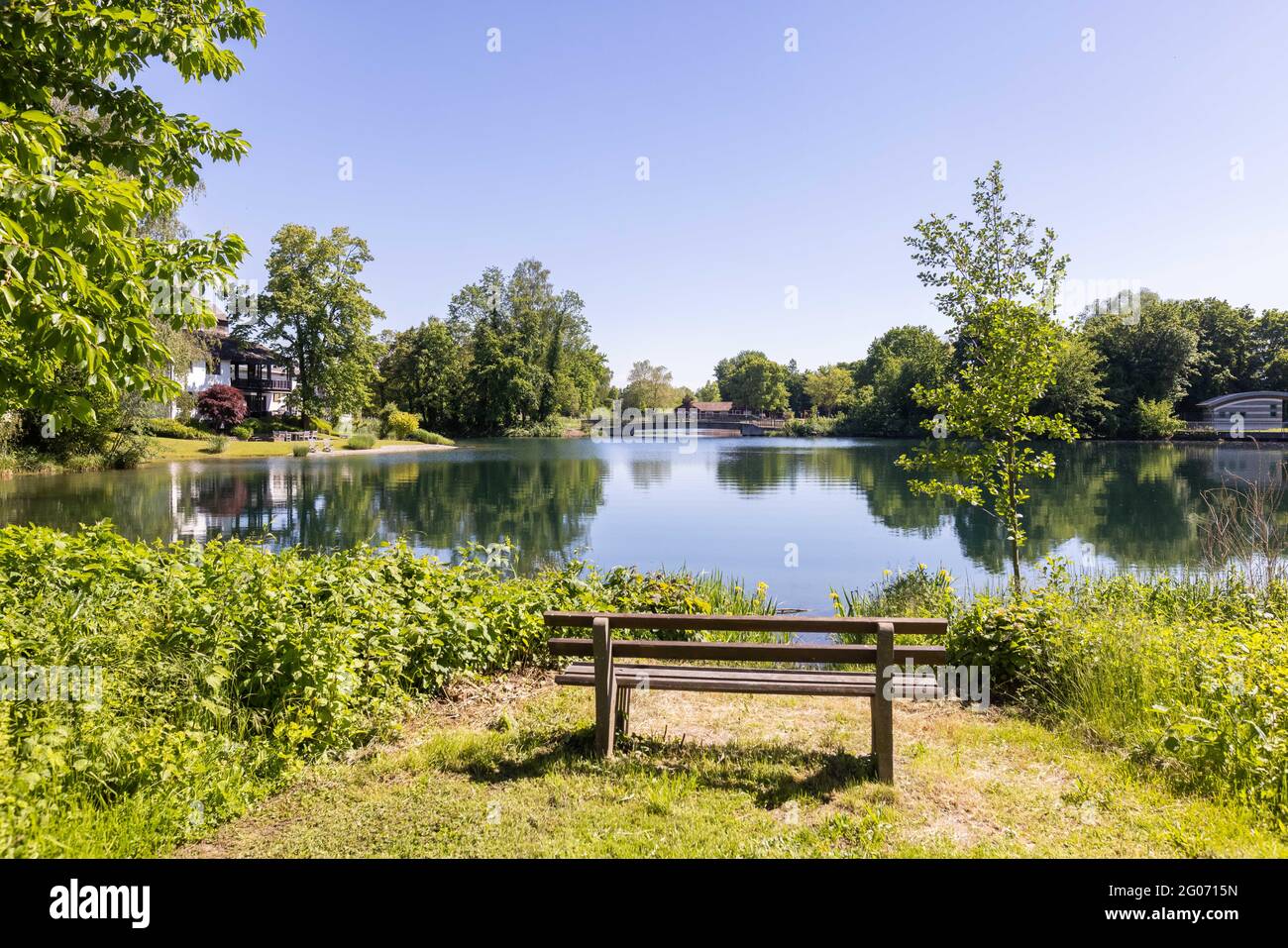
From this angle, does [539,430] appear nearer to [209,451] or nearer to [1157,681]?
[209,451]

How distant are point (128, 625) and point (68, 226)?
7.84 feet

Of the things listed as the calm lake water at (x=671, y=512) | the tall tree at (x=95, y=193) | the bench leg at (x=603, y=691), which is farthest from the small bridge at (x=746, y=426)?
the bench leg at (x=603, y=691)

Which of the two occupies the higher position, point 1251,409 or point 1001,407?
point 1251,409

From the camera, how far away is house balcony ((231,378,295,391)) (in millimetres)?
64188

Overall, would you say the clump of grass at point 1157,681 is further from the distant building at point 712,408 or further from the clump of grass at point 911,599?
the distant building at point 712,408

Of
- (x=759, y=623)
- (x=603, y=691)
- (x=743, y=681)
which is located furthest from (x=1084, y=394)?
(x=603, y=691)

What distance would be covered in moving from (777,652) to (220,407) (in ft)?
166

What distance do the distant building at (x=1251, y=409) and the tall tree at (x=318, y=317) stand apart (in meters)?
69.0

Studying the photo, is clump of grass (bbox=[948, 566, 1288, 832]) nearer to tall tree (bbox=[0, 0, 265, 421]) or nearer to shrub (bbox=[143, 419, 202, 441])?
tall tree (bbox=[0, 0, 265, 421])

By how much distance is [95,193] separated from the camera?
132 inches

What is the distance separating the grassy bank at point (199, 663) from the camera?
3.11m

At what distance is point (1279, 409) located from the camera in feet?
191

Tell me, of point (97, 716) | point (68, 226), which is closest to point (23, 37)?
point (68, 226)

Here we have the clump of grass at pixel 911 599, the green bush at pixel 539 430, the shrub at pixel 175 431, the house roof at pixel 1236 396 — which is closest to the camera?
the clump of grass at pixel 911 599
